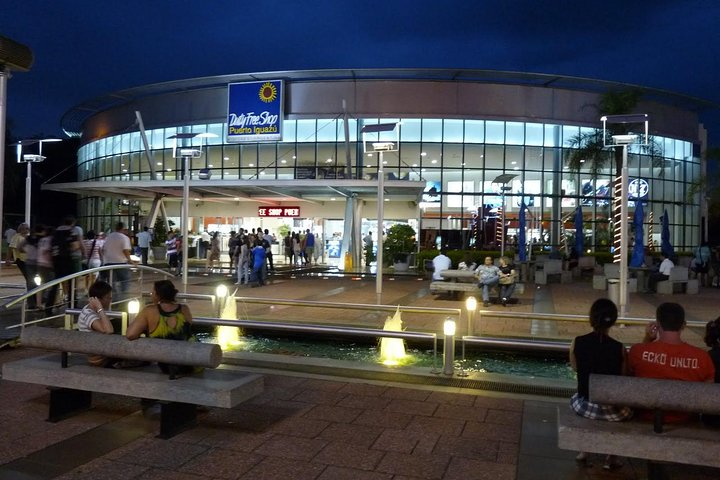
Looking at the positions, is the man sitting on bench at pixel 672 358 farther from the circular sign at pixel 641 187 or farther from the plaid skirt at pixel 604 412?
the circular sign at pixel 641 187

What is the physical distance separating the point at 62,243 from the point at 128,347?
25.0 ft

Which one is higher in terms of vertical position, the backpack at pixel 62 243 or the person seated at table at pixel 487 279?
the backpack at pixel 62 243

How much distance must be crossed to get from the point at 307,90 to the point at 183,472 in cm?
3332

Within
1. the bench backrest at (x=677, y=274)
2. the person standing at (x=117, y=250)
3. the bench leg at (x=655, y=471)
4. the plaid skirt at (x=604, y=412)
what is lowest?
the bench leg at (x=655, y=471)

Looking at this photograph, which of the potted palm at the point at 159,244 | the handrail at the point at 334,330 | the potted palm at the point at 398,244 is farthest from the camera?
the potted palm at the point at 159,244

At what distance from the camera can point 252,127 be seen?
36.2 metres

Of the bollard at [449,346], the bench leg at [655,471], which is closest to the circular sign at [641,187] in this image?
the bollard at [449,346]

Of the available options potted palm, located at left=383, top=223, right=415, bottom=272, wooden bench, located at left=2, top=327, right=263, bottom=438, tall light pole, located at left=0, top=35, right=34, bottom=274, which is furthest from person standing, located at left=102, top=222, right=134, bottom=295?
potted palm, located at left=383, top=223, right=415, bottom=272

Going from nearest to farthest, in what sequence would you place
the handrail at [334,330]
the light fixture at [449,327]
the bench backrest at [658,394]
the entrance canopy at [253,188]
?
the bench backrest at [658,394]
the light fixture at [449,327]
the handrail at [334,330]
the entrance canopy at [253,188]

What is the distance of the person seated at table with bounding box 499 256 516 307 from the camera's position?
50.8ft

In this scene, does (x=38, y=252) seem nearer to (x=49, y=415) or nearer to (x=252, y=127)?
(x=49, y=415)

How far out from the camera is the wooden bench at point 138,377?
4.98 meters

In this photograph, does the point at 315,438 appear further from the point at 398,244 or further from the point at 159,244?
the point at 159,244

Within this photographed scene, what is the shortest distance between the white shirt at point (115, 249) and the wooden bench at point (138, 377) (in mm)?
7358
